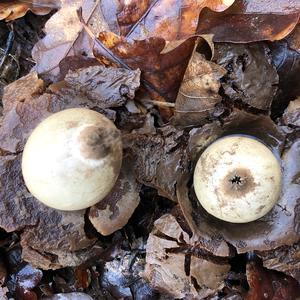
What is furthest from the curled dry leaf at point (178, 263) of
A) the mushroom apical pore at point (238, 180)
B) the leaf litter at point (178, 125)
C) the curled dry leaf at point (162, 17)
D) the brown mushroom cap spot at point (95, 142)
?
the curled dry leaf at point (162, 17)

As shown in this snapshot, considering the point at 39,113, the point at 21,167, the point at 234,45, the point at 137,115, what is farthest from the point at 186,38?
the point at 21,167

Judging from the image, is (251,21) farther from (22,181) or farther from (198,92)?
(22,181)

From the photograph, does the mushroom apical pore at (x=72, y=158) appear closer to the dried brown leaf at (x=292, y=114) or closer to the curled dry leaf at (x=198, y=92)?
the curled dry leaf at (x=198, y=92)

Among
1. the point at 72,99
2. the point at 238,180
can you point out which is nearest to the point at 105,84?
the point at 72,99

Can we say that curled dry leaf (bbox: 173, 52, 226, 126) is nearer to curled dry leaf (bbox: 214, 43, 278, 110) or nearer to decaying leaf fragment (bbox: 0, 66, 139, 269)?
curled dry leaf (bbox: 214, 43, 278, 110)

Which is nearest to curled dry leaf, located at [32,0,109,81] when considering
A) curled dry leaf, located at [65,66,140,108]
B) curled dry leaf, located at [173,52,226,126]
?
curled dry leaf, located at [65,66,140,108]

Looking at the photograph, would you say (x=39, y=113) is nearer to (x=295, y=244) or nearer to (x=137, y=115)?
(x=137, y=115)
